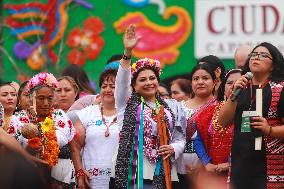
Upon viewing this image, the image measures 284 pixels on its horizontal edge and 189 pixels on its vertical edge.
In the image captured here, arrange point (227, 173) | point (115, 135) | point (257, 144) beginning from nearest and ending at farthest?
point (257, 144) → point (227, 173) → point (115, 135)

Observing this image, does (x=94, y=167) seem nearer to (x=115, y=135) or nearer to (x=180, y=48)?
(x=115, y=135)

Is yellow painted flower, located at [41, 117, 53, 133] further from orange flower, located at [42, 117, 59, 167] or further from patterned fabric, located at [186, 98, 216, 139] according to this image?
patterned fabric, located at [186, 98, 216, 139]

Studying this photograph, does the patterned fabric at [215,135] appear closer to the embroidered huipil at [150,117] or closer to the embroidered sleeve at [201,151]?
the embroidered sleeve at [201,151]

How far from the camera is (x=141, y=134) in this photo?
20.6ft

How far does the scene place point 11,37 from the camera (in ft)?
53.6

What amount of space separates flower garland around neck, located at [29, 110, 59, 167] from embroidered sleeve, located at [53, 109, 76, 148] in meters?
0.12

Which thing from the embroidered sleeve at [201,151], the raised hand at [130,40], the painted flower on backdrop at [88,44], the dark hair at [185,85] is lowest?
the embroidered sleeve at [201,151]

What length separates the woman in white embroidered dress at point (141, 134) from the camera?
624 centimetres

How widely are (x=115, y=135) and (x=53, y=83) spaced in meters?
0.73

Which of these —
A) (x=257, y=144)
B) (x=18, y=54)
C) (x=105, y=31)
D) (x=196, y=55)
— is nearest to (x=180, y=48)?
(x=196, y=55)

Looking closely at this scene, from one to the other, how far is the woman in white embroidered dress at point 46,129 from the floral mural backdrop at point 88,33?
28.5ft

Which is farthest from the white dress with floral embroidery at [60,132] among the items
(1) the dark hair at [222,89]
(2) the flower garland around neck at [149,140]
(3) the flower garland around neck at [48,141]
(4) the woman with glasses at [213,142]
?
(1) the dark hair at [222,89]

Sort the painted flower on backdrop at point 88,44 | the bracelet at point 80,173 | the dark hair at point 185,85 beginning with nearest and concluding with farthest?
the bracelet at point 80,173 < the dark hair at point 185,85 < the painted flower on backdrop at point 88,44

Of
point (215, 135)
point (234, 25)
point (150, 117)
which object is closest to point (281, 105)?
point (215, 135)
